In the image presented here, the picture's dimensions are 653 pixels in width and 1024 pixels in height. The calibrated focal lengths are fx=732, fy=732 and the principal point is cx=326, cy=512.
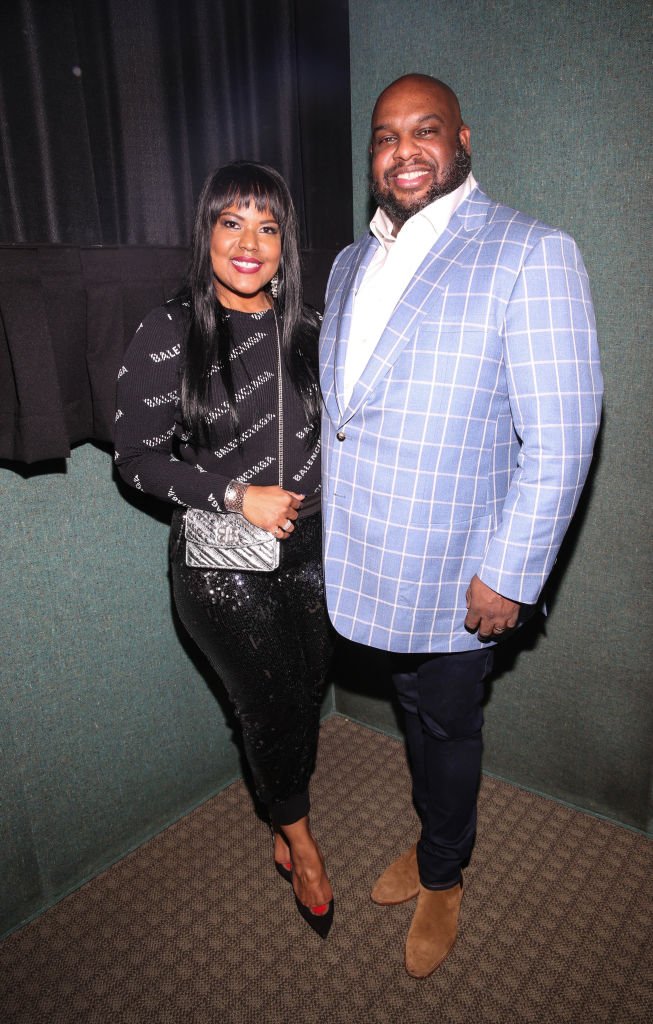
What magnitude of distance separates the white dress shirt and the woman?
0.15 m

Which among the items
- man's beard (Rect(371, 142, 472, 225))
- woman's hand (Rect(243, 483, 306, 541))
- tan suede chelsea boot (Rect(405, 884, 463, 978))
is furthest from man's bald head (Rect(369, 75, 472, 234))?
tan suede chelsea boot (Rect(405, 884, 463, 978))

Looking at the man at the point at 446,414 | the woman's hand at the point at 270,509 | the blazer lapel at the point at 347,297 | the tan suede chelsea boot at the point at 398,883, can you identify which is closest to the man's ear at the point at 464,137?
the man at the point at 446,414

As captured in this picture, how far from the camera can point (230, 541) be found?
1.57 metres

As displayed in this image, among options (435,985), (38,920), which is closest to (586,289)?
(435,985)

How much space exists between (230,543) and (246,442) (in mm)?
227

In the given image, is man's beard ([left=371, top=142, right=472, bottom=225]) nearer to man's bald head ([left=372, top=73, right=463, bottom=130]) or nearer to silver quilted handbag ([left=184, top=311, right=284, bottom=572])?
man's bald head ([left=372, top=73, right=463, bottom=130])

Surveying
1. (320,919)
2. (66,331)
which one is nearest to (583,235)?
(66,331)

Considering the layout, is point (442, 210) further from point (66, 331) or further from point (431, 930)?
point (431, 930)

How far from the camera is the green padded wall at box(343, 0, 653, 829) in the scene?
1.71m

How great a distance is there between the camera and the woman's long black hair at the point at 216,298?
5.04ft

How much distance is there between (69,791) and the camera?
1.89 m

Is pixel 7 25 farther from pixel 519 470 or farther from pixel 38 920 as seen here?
pixel 38 920

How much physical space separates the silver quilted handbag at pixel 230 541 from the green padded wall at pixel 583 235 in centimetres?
87

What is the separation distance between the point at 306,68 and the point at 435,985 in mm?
2332
